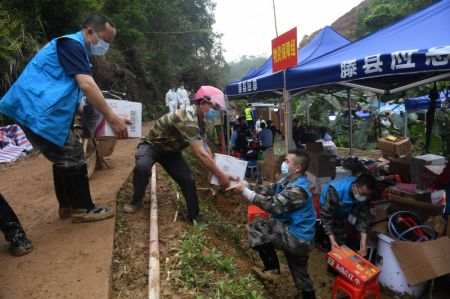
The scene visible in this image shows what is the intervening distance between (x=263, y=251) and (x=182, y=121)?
153 cm

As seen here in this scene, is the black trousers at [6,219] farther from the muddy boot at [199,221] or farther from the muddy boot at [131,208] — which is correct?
the muddy boot at [199,221]

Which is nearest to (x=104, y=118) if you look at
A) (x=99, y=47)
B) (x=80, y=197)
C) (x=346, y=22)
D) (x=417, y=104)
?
(x=99, y=47)

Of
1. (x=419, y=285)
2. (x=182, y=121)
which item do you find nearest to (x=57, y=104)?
(x=182, y=121)

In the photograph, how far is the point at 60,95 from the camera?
2598 millimetres

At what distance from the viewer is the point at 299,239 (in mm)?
2932

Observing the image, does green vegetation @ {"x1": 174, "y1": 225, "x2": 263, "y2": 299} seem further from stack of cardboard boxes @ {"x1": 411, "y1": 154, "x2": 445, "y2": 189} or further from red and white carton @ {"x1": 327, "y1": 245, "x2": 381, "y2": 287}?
stack of cardboard boxes @ {"x1": 411, "y1": 154, "x2": 445, "y2": 189}

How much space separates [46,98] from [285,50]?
3.22m

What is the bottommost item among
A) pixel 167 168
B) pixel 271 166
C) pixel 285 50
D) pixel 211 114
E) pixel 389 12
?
pixel 271 166

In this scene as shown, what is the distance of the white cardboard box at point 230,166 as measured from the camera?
311 centimetres

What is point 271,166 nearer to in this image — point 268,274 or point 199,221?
point 199,221

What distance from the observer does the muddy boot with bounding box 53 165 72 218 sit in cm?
292

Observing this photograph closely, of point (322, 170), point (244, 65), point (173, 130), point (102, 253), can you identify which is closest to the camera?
point (102, 253)

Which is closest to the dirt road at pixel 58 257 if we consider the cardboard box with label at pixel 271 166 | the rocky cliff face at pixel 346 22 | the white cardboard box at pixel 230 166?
the white cardboard box at pixel 230 166

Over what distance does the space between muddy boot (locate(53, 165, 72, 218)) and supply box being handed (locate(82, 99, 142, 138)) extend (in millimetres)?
425
